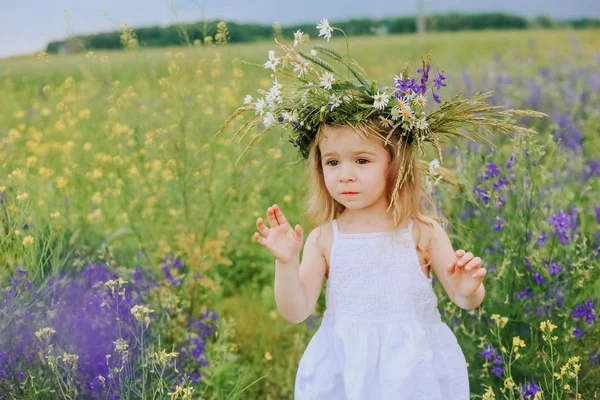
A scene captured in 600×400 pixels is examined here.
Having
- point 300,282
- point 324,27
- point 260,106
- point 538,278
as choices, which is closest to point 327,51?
point 324,27

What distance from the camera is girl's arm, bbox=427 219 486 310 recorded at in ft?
7.63

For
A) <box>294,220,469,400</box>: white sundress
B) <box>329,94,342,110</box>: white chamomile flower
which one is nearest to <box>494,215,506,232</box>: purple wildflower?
<box>294,220,469,400</box>: white sundress

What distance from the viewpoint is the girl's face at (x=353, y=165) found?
2410mm

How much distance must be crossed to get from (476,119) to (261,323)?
6.08 feet

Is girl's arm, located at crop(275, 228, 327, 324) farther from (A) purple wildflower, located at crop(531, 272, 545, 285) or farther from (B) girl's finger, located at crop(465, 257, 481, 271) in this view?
(A) purple wildflower, located at crop(531, 272, 545, 285)

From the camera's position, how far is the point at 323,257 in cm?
260

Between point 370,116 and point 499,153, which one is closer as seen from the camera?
point 370,116

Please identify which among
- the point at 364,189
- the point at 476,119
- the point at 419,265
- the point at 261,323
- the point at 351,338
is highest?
the point at 476,119

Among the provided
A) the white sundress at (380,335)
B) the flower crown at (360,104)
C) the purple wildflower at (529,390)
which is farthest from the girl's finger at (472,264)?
the purple wildflower at (529,390)

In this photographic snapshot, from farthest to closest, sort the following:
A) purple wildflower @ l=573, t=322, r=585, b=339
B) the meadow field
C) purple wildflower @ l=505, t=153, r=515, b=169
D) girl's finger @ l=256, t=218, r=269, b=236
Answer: purple wildflower @ l=505, t=153, r=515, b=169 → purple wildflower @ l=573, t=322, r=585, b=339 → the meadow field → girl's finger @ l=256, t=218, r=269, b=236

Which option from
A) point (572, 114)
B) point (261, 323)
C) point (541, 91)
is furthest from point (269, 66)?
point (541, 91)

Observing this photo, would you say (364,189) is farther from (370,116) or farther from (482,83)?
(482,83)

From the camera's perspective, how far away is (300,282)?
251 cm

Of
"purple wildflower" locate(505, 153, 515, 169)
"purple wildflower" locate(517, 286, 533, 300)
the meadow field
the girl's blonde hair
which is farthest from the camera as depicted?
"purple wildflower" locate(505, 153, 515, 169)
